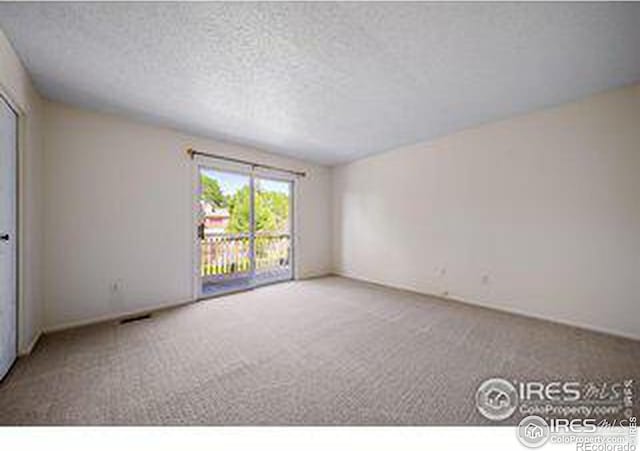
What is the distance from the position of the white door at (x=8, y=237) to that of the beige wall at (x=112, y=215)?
0.65 m

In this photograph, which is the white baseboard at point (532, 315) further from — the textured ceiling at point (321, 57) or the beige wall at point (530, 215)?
the textured ceiling at point (321, 57)

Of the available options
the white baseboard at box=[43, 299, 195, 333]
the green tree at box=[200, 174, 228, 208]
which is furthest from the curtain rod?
the white baseboard at box=[43, 299, 195, 333]

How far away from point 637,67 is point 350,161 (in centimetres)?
363

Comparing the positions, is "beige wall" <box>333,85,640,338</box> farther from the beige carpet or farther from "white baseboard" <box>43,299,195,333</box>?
"white baseboard" <box>43,299,195,333</box>

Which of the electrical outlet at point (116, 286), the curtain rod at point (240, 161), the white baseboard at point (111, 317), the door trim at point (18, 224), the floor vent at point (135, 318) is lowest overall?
the floor vent at point (135, 318)

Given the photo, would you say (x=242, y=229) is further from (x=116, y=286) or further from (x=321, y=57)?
(x=321, y=57)

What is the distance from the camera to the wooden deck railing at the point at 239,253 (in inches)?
182

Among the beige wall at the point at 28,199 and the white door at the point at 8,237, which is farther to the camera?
the beige wall at the point at 28,199

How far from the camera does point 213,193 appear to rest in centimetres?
438

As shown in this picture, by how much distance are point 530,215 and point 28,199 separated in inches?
201

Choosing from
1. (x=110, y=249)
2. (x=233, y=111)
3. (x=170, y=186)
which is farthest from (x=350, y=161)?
(x=110, y=249)

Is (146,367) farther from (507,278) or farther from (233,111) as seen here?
(507,278)

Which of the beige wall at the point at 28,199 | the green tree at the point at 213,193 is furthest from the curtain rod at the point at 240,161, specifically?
the beige wall at the point at 28,199

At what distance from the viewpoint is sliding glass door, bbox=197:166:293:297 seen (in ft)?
14.0
